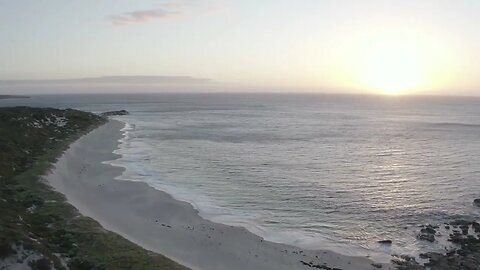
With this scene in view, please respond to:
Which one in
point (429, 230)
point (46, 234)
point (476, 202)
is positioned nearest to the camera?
point (46, 234)

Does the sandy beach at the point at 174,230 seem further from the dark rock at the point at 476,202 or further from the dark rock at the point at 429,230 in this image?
the dark rock at the point at 476,202

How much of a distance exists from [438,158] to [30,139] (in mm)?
57562

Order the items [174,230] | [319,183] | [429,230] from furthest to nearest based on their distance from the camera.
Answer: [319,183] → [429,230] → [174,230]

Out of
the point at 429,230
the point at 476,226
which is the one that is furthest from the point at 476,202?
the point at 429,230

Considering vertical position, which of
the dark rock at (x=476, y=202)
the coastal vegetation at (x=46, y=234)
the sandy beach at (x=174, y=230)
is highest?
the coastal vegetation at (x=46, y=234)

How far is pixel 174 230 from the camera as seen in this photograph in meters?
29.5

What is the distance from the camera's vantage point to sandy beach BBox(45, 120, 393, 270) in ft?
81.8

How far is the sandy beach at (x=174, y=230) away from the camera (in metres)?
24.9

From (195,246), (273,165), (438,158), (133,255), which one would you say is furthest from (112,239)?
(438,158)

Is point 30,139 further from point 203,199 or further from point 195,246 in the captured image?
point 195,246

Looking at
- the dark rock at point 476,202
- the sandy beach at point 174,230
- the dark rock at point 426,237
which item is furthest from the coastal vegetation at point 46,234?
the dark rock at point 476,202

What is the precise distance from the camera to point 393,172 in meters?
54.1

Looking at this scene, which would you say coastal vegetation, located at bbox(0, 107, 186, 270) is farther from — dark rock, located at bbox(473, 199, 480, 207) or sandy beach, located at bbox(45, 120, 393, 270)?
dark rock, located at bbox(473, 199, 480, 207)

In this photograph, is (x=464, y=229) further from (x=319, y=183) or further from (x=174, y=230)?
(x=174, y=230)
